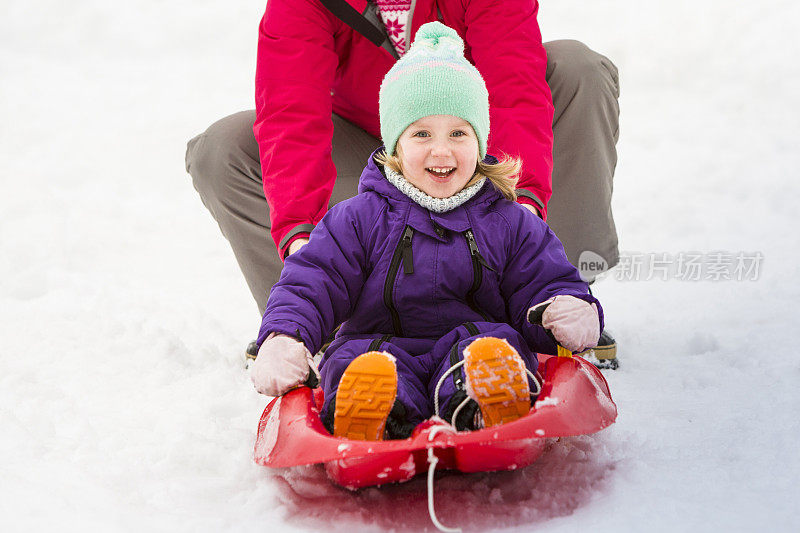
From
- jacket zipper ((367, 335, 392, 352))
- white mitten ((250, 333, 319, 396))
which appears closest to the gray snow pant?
jacket zipper ((367, 335, 392, 352))

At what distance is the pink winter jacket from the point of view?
6.58ft

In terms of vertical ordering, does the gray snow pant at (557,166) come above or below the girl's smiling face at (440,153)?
below

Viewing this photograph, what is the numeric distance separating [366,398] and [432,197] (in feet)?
1.97

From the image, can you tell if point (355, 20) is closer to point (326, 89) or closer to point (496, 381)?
point (326, 89)

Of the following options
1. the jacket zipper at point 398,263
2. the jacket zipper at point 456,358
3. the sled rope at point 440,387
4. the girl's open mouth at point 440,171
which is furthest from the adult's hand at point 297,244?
the sled rope at point 440,387

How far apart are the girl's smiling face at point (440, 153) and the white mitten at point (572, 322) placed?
0.39 m

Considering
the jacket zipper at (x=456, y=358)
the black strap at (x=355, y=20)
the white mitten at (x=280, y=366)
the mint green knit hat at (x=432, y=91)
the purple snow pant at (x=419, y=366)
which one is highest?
the black strap at (x=355, y=20)

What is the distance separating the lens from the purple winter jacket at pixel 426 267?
67.3 inches

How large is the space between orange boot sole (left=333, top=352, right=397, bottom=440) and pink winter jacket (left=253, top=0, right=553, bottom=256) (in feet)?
2.38

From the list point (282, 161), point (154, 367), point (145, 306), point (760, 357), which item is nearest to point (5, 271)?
point (145, 306)

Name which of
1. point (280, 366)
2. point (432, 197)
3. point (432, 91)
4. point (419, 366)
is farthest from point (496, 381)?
point (432, 91)

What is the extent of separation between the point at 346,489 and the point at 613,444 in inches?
23.5

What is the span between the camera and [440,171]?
1708mm

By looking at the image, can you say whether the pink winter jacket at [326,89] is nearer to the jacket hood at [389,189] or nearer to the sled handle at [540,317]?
the jacket hood at [389,189]
